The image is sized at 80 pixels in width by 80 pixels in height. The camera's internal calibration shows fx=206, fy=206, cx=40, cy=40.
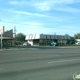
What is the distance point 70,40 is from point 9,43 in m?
34.2

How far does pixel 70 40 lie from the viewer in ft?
334

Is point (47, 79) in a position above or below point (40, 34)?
below

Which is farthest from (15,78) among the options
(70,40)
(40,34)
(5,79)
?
(70,40)

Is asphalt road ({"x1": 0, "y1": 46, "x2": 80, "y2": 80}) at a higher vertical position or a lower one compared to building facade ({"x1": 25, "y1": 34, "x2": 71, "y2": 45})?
lower

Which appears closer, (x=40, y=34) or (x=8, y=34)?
(x=8, y=34)

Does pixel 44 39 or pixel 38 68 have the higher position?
pixel 44 39

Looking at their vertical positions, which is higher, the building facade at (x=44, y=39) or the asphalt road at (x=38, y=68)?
the building facade at (x=44, y=39)

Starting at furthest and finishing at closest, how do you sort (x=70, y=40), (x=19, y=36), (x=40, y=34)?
(x=19, y=36) < (x=70, y=40) < (x=40, y=34)

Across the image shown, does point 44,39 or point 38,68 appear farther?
point 44,39

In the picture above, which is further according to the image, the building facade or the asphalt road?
the building facade

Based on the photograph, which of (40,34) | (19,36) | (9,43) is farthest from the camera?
(19,36)

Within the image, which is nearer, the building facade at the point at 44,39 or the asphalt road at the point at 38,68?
the asphalt road at the point at 38,68

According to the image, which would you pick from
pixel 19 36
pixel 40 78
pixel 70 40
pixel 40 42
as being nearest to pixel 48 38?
pixel 40 42

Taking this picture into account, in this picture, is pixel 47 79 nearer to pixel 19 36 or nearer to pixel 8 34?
pixel 8 34
